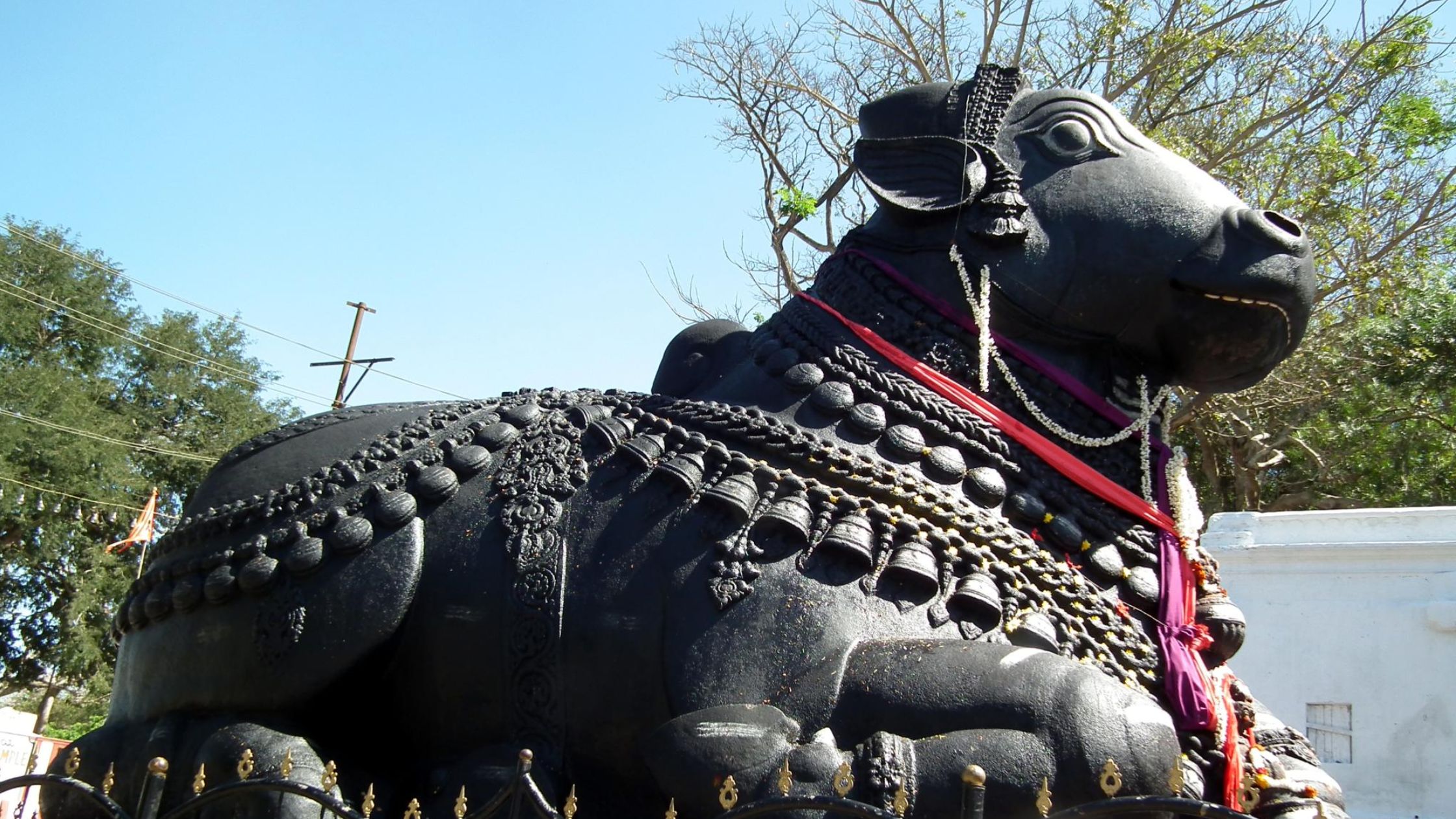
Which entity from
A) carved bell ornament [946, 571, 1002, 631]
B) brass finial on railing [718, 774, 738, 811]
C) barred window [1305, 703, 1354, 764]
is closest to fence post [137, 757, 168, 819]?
brass finial on railing [718, 774, 738, 811]

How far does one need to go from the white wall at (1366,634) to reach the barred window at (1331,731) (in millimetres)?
47

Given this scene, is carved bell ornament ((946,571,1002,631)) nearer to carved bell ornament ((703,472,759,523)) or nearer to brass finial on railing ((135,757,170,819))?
carved bell ornament ((703,472,759,523))

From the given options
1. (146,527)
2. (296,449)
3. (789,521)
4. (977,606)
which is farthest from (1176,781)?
(146,527)

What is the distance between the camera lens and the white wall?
1045 centimetres

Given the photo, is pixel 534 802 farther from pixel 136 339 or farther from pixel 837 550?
pixel 136 339

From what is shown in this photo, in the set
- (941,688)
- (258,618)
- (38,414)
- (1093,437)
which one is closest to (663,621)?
(941,688)

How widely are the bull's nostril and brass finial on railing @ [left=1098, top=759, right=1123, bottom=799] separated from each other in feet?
5.58

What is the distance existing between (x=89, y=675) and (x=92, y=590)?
1.53 meters

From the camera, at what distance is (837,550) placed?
2.87 meters

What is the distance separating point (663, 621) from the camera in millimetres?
2879

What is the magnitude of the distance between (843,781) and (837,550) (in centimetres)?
71

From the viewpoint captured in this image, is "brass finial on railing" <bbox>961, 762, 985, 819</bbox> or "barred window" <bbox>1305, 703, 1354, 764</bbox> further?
"barred window" <bbox>1305, 703, 1354, 764</bbox>

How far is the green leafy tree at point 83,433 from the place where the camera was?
74.2ft

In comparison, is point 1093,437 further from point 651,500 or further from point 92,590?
point 92,590
